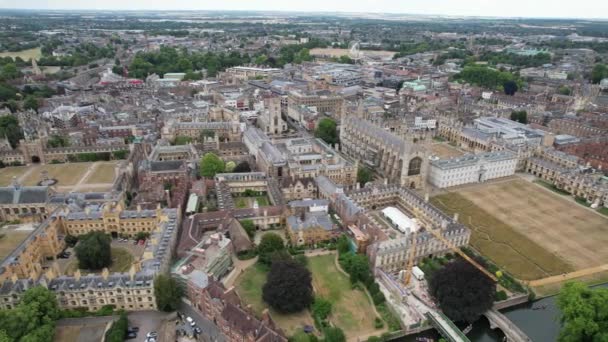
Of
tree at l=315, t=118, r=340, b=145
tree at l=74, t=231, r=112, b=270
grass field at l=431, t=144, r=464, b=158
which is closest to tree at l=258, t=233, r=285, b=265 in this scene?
tree at l=74, t=231, r=112, b=270

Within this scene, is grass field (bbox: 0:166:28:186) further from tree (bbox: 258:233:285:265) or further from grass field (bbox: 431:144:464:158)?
grass field (bbox: 431:144:464:158)

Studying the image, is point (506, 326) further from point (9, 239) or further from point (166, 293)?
point (9, 239)

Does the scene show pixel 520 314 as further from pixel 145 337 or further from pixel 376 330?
pixel 145 337

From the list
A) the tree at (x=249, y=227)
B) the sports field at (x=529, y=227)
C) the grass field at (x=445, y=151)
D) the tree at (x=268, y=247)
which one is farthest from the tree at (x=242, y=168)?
the grass field at (x=445, y=151)

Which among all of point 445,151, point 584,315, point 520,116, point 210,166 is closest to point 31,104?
point 210,166

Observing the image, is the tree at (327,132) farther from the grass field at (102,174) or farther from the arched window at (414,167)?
the grass field at (102,174)

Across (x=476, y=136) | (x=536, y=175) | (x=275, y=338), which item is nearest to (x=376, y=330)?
(x=275, y=338)
